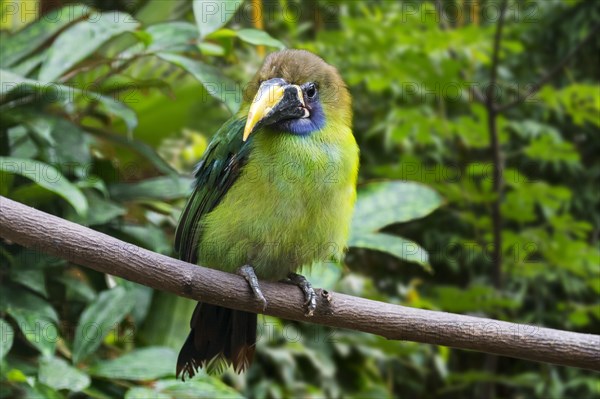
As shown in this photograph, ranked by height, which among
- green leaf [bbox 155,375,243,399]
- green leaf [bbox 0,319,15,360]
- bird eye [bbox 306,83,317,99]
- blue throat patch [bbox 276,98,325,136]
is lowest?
green leaf [bbox 155,375,243,399]

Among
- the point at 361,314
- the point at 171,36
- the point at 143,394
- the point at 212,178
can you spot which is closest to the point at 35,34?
the point at 171,36

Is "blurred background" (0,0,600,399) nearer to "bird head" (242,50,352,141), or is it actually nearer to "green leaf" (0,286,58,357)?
"green leaf" (0,286,58,357)

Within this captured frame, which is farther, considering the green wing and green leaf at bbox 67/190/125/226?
green leaf at bbox 67/190/125/226

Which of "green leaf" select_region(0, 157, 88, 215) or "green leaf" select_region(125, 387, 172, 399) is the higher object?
"green leaf" select_region(0, 157, 88, 215)

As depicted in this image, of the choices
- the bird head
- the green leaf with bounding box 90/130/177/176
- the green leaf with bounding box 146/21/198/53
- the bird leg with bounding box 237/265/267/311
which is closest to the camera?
the bird leg with bounding box 237/265/267/311

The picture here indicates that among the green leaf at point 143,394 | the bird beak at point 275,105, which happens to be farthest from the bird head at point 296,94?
the green leaf at point 143,394

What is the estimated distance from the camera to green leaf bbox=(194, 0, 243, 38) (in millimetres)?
2514

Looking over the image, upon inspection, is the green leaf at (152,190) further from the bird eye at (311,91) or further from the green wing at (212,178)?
the bird eye at (311,91)

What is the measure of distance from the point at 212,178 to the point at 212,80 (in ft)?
1.47

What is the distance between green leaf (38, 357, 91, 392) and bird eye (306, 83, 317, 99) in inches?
43.3

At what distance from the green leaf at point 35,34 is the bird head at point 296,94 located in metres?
0.83

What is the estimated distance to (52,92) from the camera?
2.62 meters

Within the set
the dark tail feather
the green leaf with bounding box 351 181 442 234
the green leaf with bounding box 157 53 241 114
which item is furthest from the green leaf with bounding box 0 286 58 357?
the green leaf with bounding box 351 181 442 234

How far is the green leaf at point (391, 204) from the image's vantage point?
9.56 ft
